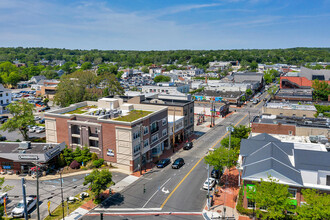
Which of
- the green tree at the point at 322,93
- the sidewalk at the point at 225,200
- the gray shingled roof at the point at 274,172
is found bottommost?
the sidewalk at the point at 225,200

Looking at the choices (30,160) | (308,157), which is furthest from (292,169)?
(30,160)

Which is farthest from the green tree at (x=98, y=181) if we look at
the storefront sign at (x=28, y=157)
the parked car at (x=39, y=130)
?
the parked car at (x=39, y=130)

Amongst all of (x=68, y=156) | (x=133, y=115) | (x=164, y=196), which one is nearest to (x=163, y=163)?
(x=133, y=115)

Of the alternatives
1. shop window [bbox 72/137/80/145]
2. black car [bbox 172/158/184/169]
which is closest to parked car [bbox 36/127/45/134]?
shop window [bbox 72/137/80/145]

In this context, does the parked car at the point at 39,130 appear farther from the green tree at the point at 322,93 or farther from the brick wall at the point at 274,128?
the green tree at the point at 322,93

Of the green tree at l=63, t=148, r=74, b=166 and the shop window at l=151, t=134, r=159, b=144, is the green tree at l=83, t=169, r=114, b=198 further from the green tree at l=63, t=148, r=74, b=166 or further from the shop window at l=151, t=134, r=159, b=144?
the shop window at l=151, t=134, r=159, b=144

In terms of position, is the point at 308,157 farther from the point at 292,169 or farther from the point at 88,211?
the point at 88,211
